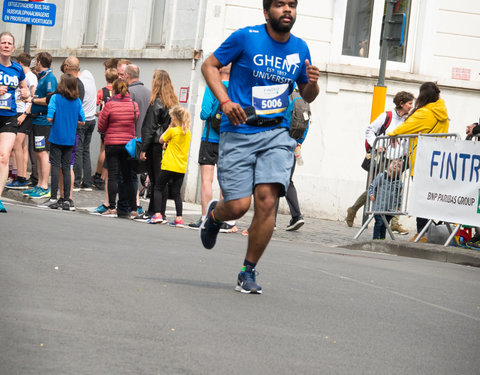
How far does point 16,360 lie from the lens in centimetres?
448

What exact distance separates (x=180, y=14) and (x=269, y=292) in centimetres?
1406

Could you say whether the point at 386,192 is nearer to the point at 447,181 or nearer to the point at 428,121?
the point at 428,121

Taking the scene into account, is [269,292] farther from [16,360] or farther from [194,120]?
[194,120]

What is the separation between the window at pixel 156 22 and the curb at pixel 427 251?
375 inches

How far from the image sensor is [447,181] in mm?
12617

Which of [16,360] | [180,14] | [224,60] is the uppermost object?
[180,14]

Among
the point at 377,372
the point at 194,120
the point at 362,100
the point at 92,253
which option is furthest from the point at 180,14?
the point at 377,372

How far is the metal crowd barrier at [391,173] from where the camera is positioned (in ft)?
43.7

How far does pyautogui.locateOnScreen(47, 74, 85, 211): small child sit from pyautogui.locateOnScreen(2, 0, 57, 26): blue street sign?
3.97m

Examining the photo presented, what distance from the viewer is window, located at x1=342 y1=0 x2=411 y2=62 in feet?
67.5

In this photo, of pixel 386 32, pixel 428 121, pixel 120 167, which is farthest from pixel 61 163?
pixel 386 32

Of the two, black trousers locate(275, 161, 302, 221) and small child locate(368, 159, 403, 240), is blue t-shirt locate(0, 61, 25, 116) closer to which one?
black trousers locate(275, 161, 302, 221)

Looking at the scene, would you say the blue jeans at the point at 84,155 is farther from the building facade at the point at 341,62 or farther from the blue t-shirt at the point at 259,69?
the blue t-shirt at the point at 259,69

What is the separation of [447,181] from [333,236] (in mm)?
3125
